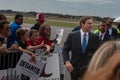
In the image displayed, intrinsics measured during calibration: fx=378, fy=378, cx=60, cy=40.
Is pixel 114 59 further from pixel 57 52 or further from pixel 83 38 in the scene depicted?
pixel 57 52

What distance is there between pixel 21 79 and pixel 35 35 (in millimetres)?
1158

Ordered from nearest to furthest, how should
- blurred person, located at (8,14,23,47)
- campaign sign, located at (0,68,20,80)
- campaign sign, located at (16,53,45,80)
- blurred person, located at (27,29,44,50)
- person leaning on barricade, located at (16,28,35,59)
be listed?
Answer: campaign sign, located at (0,68,20,80) → campaign sign, located at (16,53,45,80) → person leaning on barricade, located at (16,28,35,59) → blurred person, located at (27,29,44,50) → blurred person, located at (8,14,23,47)

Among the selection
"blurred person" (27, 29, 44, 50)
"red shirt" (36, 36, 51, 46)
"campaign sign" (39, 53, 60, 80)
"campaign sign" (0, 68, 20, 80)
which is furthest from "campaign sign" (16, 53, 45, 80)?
"red shirt" (36, 36, 51, 46)

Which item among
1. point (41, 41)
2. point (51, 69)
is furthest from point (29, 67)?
point (51, 69)

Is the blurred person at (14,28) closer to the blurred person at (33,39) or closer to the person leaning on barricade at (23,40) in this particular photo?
the blurred person at (33,39)

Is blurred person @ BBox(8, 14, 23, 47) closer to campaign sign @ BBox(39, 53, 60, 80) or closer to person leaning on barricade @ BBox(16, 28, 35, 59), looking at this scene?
person leaning on barricade @ BBox(16, 28, 35, 59)

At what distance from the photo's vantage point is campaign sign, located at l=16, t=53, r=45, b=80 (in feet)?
27.7

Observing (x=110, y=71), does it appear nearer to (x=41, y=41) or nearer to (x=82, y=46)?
(x=82, y=46)

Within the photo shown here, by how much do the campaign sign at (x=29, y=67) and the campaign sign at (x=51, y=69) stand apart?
268mm

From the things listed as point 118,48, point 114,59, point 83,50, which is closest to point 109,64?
point 114,59

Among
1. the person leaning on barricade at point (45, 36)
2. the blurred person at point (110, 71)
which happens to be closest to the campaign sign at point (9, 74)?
the person leaning on barricade at point (45, 36)

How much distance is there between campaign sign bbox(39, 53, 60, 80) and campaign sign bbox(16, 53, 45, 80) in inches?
10.5

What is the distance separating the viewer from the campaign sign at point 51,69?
31.0ft

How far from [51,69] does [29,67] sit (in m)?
1.02
